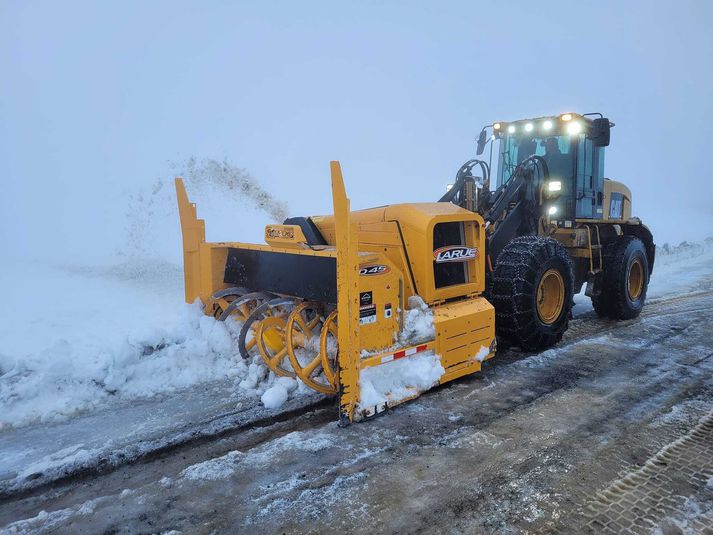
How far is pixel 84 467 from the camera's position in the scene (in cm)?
298

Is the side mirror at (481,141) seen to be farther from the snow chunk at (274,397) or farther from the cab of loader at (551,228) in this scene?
the snow chunk at (274,397)

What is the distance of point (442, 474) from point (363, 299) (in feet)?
4.33

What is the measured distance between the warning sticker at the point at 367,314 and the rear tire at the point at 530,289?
1688 mm

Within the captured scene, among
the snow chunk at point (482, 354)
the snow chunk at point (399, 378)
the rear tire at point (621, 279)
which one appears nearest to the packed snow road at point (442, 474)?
the snow chunk at point (399, 378)

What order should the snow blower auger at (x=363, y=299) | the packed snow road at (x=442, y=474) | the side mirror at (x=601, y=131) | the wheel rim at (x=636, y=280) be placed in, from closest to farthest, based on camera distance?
1. the packed snow road at (x=442, y=474)
2. the snow blower auger at (x=363, y=299)
3. the side mirror at (x=601, y=131)
4. the wheel rim at (x=636, y=280)

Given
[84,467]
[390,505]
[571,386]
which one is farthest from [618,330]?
[84,467]

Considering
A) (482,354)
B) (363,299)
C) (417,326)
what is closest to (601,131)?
(482,354)

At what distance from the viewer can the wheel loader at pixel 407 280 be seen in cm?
363

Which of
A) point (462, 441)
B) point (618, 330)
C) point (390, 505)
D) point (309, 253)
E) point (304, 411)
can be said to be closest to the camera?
point (390, 505)

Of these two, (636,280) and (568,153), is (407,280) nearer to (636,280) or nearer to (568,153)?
(568,153)

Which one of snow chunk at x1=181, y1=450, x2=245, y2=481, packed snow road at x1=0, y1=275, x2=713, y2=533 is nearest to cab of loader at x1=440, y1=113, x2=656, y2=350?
packed snow road at x1=0, y1=275, x2=713, y2=533

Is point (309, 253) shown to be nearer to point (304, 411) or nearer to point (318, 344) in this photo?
point (318, 344)

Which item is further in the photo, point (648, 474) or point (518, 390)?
point (518, 390)

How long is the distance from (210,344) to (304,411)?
1.43 metres
